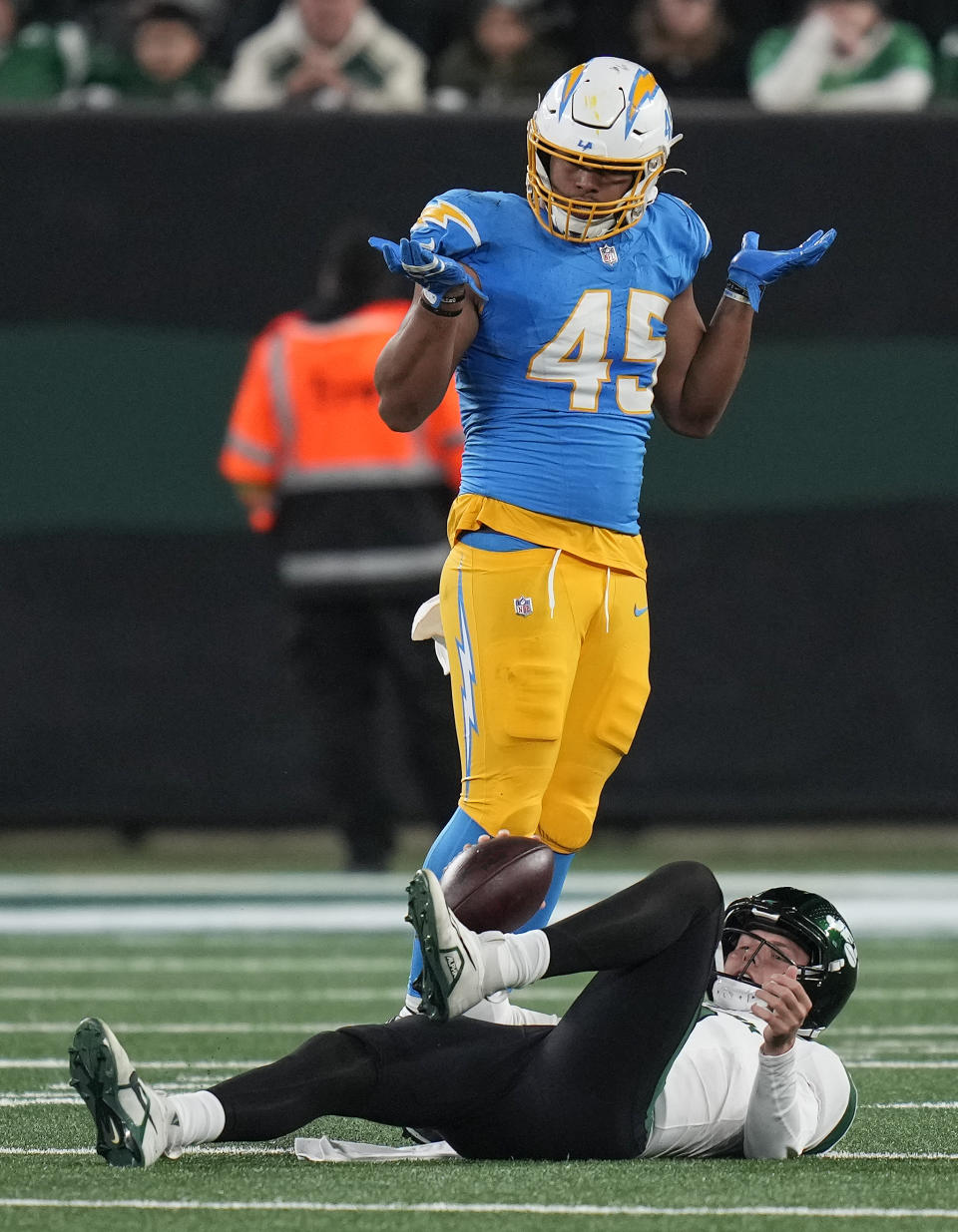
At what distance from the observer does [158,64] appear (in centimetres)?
988

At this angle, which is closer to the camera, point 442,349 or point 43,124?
point 442,349

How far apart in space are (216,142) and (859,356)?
9.03 feet

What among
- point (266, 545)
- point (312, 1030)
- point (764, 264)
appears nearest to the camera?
point (764, 264)

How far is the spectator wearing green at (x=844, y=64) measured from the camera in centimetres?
965

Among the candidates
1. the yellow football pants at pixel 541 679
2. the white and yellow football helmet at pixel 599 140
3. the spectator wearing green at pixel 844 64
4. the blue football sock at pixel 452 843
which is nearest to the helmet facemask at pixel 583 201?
the white and yellow football helmet at pixel 599 140

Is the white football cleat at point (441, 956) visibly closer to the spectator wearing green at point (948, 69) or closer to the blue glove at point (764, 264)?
the blue glove at point (764, 264)

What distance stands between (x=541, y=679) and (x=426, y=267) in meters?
0.77

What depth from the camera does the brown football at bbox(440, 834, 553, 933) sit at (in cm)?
371

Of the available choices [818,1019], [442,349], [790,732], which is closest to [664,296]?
[442,349]

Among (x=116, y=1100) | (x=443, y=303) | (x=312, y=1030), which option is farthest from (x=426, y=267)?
(x=312, y=1030)

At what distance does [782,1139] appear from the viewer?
3850 mm

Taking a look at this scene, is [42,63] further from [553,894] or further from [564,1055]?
[564,1055]

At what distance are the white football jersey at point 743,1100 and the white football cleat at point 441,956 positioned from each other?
0.52 metres

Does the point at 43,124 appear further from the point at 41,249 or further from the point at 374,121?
the point at 374,121
